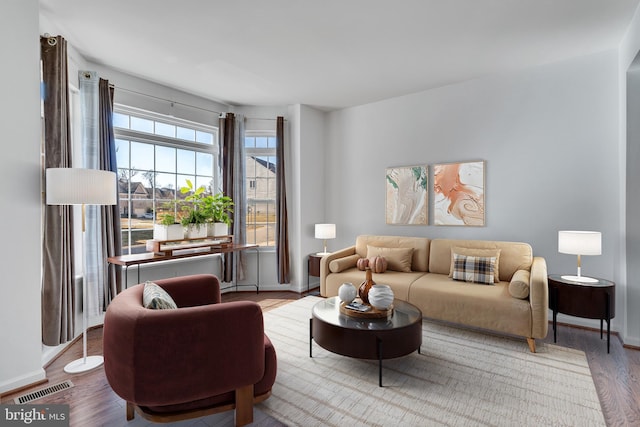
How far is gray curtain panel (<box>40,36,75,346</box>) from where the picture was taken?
100 inches

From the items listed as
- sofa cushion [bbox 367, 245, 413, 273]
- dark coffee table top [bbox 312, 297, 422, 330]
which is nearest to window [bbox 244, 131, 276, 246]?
Answer: sofa cushion [bbox 367, 245, 413, 273]

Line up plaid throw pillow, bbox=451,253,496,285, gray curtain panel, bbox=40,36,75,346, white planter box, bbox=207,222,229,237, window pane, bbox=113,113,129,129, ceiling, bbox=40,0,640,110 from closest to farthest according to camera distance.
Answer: ceiling, bbox=40,0,640,110 → gray curtain panel, bbox=40,36,75,346 → plaid throw pillow, bbox=451,253,496,285 → window pane, bbox=113,113,129,129 → white planter box, bbox=207,222,229,237

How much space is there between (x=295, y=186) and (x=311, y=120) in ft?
3.46

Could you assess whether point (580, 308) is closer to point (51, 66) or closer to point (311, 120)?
point (311, 120)

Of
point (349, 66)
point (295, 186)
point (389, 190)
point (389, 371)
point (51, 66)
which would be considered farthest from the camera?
point (295, 186)

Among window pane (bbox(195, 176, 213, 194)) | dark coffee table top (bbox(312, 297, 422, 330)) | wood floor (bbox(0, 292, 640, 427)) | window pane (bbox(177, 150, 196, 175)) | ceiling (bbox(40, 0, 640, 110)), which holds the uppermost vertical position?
ceiling (bbox(40, 0, 640, 110))

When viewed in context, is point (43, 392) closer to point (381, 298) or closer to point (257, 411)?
point (257, 411)

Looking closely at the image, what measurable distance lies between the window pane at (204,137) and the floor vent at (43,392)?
125 inches

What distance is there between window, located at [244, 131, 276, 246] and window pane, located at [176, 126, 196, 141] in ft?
2.49

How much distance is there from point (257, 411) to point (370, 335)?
2.87 feet

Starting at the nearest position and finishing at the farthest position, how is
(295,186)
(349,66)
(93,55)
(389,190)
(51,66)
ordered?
(51,66)
(93,55)
(349,66)
(389,190)
(295,186)

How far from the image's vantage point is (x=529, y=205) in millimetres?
3520

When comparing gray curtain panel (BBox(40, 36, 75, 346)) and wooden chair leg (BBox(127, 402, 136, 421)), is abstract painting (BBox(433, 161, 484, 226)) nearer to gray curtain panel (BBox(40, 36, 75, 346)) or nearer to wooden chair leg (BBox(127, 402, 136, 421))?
wooden chair leg (BBox(127, 402, 136, 421))

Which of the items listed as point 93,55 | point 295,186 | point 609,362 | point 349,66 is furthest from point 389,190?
point 93,55
